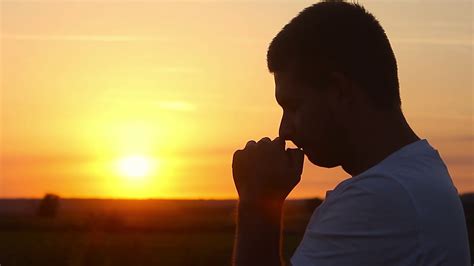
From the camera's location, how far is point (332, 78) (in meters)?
3.58

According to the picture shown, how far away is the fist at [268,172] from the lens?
373 centimetres

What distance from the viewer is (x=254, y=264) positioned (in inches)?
141

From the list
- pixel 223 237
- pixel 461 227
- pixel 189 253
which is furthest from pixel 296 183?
pixel 223 237

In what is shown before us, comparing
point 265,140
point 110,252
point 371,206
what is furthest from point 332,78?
point 110,252

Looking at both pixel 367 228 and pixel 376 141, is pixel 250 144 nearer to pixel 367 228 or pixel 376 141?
pixel 376 141

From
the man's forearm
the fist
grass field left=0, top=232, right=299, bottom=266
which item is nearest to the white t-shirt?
the man's forearm

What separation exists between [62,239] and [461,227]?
33.8 metres

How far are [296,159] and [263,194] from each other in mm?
177

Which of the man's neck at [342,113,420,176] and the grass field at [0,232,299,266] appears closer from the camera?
the man's neck at [342,113,420,176]

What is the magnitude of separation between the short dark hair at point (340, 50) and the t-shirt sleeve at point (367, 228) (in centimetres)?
42

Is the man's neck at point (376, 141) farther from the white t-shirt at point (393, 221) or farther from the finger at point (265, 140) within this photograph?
the finger at point (265, 140)

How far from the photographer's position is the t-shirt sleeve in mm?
3250

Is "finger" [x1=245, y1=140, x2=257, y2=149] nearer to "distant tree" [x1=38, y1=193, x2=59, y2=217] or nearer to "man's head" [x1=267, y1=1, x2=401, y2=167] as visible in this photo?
"man's head" [x1=267, y1=1, x2=401, y2=167]

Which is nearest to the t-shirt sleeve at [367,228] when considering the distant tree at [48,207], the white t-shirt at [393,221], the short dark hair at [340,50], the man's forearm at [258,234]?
the white t-shirt at [393,221]
